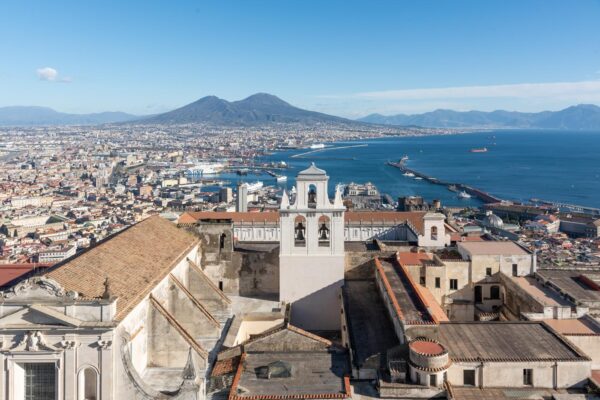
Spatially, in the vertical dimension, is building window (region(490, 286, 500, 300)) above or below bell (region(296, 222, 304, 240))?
below

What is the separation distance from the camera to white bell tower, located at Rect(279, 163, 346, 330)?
17.6 metres

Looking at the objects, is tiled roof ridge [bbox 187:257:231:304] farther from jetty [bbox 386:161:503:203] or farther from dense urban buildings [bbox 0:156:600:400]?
jetty [bbox 386:161:503:203]

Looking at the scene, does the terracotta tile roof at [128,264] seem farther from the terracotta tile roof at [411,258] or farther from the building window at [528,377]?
the building window at [528,377]

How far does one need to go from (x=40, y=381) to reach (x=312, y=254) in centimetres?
890

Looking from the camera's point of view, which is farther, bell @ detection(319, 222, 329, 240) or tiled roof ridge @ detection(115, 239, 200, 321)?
bell @ detection(319, 222, 329, 240)

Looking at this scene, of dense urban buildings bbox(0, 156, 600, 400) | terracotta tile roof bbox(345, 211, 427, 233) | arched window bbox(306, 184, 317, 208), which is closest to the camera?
Answer: dense urban buildings bbox(0, 156, 600, 400)

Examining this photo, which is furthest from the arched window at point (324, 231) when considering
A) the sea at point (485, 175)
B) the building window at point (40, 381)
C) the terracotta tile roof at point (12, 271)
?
the sea at point (485, 175)

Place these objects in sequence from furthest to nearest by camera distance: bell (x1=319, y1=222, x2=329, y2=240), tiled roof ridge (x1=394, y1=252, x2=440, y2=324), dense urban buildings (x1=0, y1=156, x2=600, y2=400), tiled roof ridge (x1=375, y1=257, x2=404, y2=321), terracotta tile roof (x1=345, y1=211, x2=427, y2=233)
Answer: terracotta tile roof (x1=345, y1=211, x2=427, y2=233) → bell (x1=319, y1=222, x2=329, y2=240) → tiled roof ridge (x1=375, y1=257, x2=404, y2=321) → tiled roof ridge (x1=394, y1=252, x2=440, y2=324) → dense urban buildings (x1=0, y1=156, x2=600, y2=400)

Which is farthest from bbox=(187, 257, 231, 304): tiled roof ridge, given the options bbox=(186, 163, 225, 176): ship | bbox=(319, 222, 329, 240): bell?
bbox=(186, 163, 225, 176): ship

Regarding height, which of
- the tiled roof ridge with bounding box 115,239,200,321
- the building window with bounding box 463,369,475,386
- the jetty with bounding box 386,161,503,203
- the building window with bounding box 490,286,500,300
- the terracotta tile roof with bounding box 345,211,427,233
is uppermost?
the tiled roof ridge with bounding box 115,239,200,321

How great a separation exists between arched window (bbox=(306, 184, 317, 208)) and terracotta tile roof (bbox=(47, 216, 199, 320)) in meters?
4.37

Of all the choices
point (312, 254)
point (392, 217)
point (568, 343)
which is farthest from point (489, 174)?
point (568, 343)

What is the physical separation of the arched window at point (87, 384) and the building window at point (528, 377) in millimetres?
9252

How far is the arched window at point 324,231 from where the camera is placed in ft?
58.6
